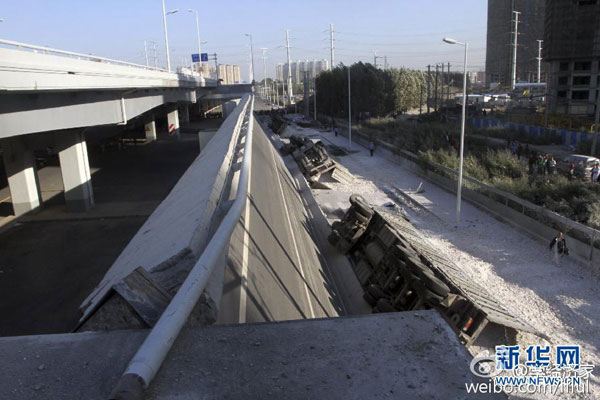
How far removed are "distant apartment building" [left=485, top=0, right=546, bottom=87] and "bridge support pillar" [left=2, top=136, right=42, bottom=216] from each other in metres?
120

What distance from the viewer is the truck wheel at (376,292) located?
1030 centimetres

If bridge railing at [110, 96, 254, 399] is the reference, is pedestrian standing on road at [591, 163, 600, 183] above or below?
below

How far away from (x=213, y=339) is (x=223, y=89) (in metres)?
75.5

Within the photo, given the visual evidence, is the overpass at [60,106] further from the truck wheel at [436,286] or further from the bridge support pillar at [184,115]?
the bridge support pillar at [184,115]

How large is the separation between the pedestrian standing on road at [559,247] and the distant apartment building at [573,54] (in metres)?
43.4

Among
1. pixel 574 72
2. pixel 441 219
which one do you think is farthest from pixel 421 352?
pixel 574 72

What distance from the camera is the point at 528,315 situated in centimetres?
1191

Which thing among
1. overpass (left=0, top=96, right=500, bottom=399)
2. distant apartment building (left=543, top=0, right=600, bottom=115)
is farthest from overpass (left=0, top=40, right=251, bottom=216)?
distant apartment building (left=543, top=0, right=600, bottom=115)

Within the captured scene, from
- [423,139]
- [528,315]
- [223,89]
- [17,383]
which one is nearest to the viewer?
[17,383]

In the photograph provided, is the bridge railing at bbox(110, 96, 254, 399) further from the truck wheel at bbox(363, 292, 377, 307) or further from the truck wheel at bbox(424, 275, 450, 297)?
the truck wheel at bbox(363, 292, 377, 307)

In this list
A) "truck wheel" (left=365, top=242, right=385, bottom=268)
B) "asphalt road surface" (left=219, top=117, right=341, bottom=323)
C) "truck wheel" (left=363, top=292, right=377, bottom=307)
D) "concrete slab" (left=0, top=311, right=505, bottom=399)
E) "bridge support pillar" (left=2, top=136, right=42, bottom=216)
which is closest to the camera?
"concrete slab" (left=0, top=311, right=505, bottom=399)

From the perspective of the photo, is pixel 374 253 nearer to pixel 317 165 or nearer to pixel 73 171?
pixel 73 171

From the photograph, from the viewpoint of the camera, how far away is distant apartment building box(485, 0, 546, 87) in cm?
12388

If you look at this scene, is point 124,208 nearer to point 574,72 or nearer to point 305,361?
point 305,361
